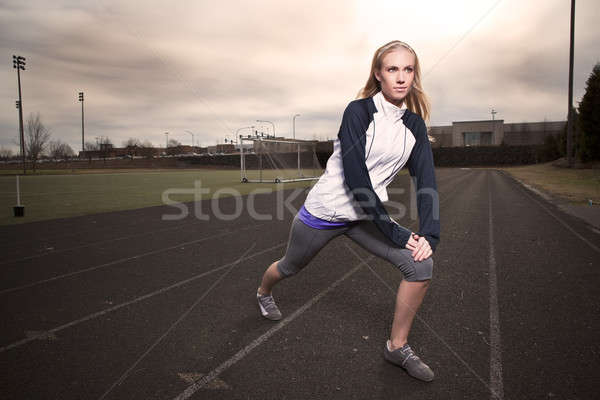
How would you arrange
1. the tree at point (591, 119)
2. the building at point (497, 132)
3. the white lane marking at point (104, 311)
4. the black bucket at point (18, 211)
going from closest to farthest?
the white lane marking at point (104, 311), the black bucket at point (18, 211), the tree at point (591, 119), the building at point (497, 132)

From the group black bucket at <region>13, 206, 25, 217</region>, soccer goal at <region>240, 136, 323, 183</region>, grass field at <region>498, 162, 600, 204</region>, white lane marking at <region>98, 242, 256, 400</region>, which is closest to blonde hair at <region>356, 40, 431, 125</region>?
white lane marking at <region>98, 242, 256, 400</region>

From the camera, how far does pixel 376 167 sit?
2.41 m

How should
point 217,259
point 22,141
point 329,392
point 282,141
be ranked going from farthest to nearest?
point 22,141, point 282,141, point 217,259, point 329,392

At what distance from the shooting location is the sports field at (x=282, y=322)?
244 centimetres

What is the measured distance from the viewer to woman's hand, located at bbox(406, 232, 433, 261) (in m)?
2.21

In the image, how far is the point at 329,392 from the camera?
235 cm

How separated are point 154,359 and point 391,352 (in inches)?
66.8

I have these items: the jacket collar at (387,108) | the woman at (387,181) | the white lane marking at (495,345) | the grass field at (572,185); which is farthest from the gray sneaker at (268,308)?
the grass field at (572,185)

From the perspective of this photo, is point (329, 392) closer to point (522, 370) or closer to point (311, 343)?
point (311, 343)

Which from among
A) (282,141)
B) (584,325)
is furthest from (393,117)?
(282,141)

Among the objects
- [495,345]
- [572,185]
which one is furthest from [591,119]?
[495,345]

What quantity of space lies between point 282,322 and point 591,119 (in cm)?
3738

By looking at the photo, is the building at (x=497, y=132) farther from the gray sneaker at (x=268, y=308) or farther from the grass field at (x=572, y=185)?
the gray sneaker at (x=268, y=308)

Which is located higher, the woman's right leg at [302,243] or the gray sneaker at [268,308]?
the woman's right leg at [302,243]
